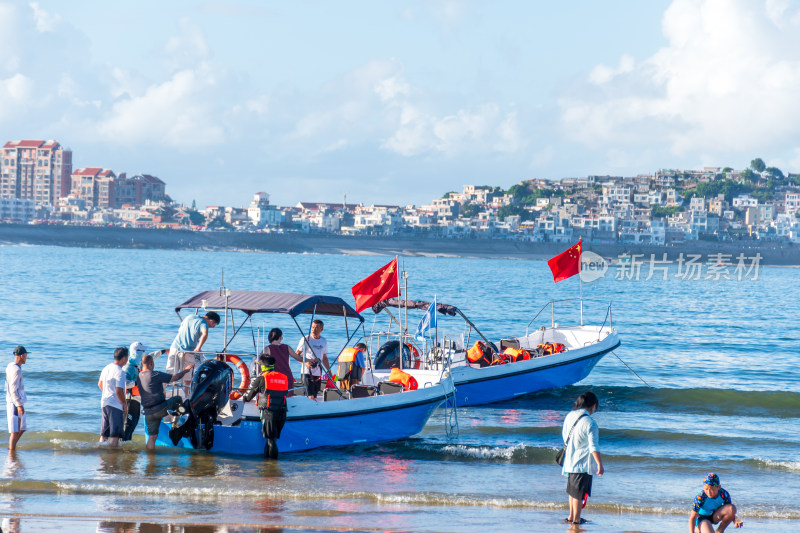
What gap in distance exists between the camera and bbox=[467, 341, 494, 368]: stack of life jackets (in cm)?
1800

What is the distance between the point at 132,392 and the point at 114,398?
604 millimetres

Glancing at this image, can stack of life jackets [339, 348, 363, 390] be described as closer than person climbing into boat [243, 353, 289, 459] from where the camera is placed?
No

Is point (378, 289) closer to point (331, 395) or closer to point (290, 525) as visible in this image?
point (331, 395)

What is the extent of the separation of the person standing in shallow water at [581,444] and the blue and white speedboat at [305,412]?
4644 mm

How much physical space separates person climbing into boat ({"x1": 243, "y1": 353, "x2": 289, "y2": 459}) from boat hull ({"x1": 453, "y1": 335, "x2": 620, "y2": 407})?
567 cm

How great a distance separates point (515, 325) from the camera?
39.5 meters

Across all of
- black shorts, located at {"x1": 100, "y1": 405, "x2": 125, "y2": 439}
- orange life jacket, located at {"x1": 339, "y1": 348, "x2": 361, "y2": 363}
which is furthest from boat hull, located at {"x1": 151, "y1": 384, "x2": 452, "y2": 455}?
orange life jacket, located at {"x1": 339, "y1": 348, "x2": 361, "y2": 363}

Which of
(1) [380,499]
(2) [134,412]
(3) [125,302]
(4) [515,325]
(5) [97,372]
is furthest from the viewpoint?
(3) [125,302]

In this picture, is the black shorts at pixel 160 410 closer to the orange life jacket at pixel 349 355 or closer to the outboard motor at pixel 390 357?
the orange life jacket at pixel 349 355

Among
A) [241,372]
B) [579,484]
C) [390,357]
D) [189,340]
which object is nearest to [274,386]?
[241,372]

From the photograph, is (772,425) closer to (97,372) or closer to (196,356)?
(196,356)

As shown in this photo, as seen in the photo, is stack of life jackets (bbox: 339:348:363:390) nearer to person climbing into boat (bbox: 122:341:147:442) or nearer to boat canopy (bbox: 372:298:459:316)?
boat canopy (bbox: 372:298:459:316)

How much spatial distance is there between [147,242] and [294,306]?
536 feet

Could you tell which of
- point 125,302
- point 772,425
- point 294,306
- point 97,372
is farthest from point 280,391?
point 125,302
